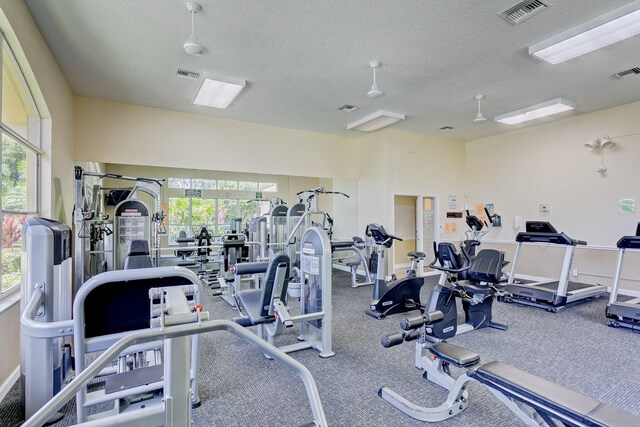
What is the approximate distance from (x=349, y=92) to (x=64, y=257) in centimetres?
422

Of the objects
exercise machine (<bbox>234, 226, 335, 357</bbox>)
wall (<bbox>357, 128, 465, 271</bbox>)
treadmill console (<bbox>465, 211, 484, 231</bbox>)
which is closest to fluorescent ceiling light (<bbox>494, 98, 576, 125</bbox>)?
treadmill console (<bbox>465, 211, 484, 231</bbox>)

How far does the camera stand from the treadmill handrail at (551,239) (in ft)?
16.6

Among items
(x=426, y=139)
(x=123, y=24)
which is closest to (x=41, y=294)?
(x=123, y=24)

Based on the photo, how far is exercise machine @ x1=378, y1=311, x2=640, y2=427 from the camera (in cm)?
152

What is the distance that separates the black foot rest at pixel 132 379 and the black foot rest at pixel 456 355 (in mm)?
1850

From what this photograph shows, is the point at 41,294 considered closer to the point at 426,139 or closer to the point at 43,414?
the point at 43,414

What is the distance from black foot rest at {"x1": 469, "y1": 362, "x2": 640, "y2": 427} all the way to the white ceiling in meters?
3.04

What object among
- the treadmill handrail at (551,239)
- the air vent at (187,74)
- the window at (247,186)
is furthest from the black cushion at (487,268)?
the window at (247,186)

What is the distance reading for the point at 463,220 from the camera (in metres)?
8.39

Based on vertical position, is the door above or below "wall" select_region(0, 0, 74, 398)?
below

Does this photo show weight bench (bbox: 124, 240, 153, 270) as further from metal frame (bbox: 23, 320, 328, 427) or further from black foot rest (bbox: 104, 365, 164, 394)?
metal frame (bbox: 23, 320, 328, 427)

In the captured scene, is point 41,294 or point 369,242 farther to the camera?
point 369,242

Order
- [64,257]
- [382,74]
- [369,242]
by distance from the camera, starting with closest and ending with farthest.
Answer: [64,257]
[382,74]
[369,242]

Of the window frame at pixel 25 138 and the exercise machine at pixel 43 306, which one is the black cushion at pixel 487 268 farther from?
the window frame at pixel 25 138
